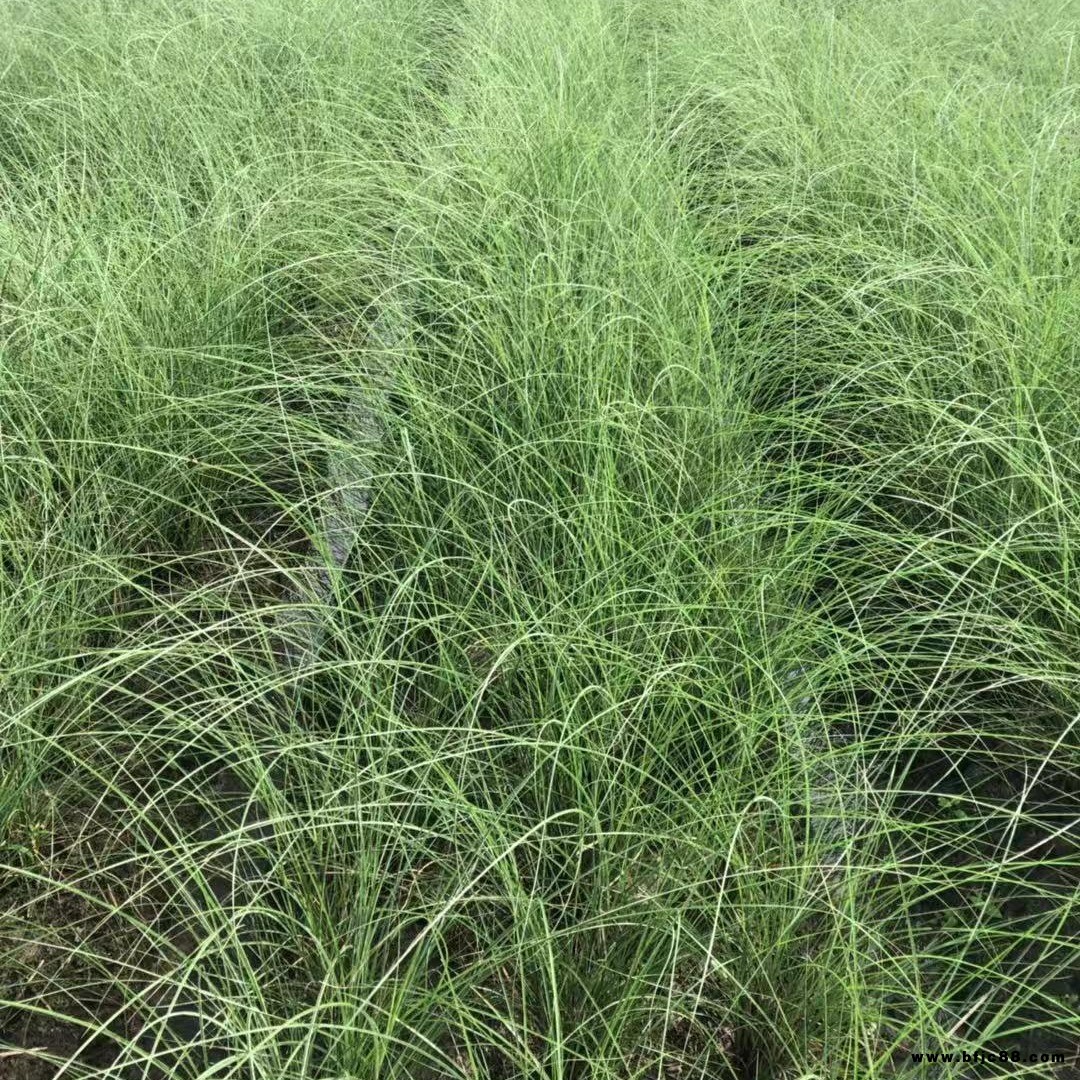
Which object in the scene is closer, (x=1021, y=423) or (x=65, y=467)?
(x=1021, y=423)

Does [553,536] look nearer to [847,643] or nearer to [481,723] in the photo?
[481,723]

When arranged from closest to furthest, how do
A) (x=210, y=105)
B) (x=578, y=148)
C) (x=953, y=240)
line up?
(x=953, y=240)
(x=578, y=148)
(x=210, y=105)

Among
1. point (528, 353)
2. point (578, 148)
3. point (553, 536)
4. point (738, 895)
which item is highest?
point (578, 148)

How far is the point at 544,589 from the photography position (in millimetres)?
1544

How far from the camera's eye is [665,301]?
2.01 m

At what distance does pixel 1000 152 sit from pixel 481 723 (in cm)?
178

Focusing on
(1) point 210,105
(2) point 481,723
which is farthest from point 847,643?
(1) point 210,105

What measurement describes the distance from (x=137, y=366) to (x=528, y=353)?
703 millimetres

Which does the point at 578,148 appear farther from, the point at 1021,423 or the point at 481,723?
the point at 481,723

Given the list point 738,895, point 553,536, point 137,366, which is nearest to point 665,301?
point 553,536

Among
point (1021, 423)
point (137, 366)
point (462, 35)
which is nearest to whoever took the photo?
point (1021, 423)

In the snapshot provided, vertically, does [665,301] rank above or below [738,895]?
above

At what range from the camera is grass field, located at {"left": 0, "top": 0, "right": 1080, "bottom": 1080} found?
112cm

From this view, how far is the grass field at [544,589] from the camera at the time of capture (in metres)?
1.12
